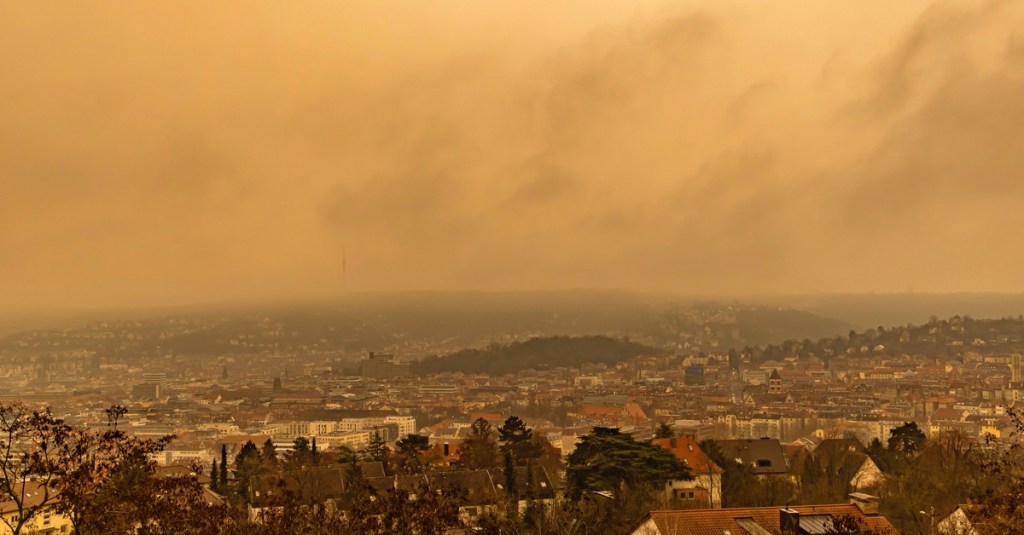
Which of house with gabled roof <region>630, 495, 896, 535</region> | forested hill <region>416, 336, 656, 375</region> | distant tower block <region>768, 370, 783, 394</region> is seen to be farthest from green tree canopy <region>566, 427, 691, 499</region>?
forested hill <region>416, 336, 656, 375</region>

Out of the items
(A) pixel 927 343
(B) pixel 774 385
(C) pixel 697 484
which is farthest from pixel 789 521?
(A) pixel 927 343

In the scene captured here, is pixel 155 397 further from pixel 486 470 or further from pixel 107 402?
pixel 486 470

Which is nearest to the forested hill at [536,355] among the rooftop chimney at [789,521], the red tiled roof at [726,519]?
the red tiled roof at [726,519]

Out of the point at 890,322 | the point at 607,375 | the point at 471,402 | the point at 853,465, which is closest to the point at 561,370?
the point at 607,375

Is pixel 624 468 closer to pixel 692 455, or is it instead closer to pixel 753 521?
pixel 692 455

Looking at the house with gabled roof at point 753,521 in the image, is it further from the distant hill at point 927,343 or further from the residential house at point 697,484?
the distant hill at point 927,343
